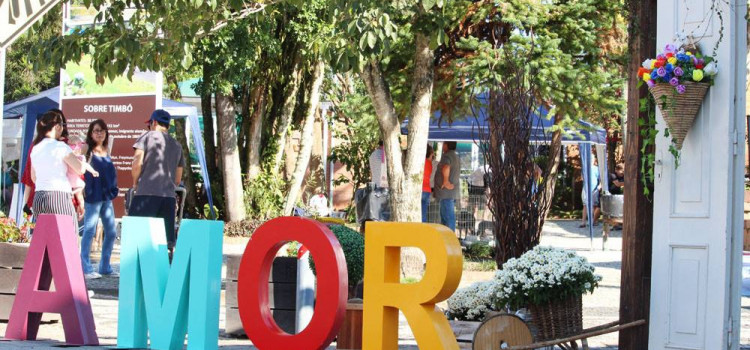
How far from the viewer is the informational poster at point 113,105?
1625 cm

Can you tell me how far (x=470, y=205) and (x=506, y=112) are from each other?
32.3 ft

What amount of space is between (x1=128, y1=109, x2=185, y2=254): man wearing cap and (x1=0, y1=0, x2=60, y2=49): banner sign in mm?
3750

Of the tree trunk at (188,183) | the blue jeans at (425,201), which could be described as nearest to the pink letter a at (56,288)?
the blue jeans at (425,201)

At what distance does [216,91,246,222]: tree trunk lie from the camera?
23750mm

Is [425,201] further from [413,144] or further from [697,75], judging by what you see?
[697,75]

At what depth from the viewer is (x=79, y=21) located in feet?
52.5

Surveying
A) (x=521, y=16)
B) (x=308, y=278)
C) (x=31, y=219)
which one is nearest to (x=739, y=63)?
(x=308, y=278)

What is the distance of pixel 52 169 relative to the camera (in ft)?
37.1

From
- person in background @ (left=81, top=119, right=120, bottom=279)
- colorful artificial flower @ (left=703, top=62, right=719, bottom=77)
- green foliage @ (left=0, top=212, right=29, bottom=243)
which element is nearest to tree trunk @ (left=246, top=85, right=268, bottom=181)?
person in background @ (left=81, top=119, right=120, bottom=279)

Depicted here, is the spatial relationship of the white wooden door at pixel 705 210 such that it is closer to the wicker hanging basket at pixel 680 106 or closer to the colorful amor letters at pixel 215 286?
the wicker hanging basket at pixel 680 106

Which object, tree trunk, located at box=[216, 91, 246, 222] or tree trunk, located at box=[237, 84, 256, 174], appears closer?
tree trunk, located at box=[216, 91, 246, 222]

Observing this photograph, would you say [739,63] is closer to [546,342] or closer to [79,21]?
[546,342]

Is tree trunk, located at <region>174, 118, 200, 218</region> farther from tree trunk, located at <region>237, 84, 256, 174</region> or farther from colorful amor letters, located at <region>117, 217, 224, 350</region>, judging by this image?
colorful amor letters, located at <region>117, 217, 224, 350</region>

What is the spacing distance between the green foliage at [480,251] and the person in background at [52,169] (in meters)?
7.45
